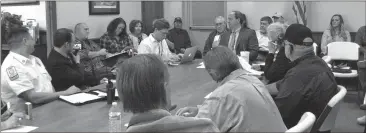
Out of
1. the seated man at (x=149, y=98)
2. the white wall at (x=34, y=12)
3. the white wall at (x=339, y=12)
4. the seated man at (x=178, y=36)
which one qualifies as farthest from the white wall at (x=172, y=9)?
the seated man at (x=149, y=98)

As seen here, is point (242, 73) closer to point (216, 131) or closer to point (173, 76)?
point (216, 131)

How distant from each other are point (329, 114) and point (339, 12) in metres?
5.46

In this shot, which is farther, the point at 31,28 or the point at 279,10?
the point at 279,10

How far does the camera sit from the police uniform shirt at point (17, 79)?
116 inches

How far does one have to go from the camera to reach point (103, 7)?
6.93 meters

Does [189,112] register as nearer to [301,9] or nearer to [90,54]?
[90,54]

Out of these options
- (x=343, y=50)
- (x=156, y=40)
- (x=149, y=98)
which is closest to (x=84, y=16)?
(x=156, y=40)

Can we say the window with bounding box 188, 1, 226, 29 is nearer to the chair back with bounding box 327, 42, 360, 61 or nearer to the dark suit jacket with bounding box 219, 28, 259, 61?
the chair back with bounding box 327, 42, 360, 61

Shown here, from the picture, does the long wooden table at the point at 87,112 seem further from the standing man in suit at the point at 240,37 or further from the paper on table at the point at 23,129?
the standing man in suit at the point at 240,37

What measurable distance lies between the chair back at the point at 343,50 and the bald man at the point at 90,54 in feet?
11.6

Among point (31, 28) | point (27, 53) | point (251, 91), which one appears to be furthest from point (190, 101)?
point (31, 28)

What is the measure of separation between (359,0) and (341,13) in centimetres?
37

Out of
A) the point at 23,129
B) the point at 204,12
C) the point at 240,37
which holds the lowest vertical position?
the point at 23,129

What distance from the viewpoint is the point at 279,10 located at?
303 inches
